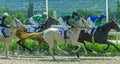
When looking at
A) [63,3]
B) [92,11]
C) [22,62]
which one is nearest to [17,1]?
[63,3]

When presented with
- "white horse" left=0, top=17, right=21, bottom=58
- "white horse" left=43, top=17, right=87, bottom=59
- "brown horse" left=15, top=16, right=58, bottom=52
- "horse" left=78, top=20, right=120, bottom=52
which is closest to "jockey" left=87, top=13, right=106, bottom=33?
"horse" left=78, top=20, right=120, bottom=52

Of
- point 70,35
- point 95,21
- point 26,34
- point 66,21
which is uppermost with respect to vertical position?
point 66,21

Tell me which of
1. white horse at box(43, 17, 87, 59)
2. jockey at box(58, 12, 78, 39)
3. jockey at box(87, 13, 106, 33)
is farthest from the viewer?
jockey at box(87, 13, 106, 33)

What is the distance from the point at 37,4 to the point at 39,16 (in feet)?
46.8

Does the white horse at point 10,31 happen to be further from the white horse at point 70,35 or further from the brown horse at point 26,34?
the white horse at point 70,35

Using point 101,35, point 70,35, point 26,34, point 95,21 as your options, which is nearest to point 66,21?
point 70,35

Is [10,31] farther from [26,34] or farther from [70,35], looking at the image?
[70,35]

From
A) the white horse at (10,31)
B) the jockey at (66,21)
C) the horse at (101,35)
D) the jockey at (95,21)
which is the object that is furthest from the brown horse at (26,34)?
the jockey at (95,21)

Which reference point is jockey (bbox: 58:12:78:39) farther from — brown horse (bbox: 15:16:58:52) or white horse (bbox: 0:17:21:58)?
white horse (bbox: 0:17:21:58)

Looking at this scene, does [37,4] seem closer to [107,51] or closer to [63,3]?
[63,3]

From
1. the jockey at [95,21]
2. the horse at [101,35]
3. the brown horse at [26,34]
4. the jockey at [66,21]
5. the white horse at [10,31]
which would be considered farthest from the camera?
the jockey at [95,21]

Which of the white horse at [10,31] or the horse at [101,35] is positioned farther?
the horse at [101,35]

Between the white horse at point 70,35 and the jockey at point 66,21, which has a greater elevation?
the jockey at point 66,21

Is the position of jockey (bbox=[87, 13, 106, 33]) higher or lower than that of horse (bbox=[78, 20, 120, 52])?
higher
